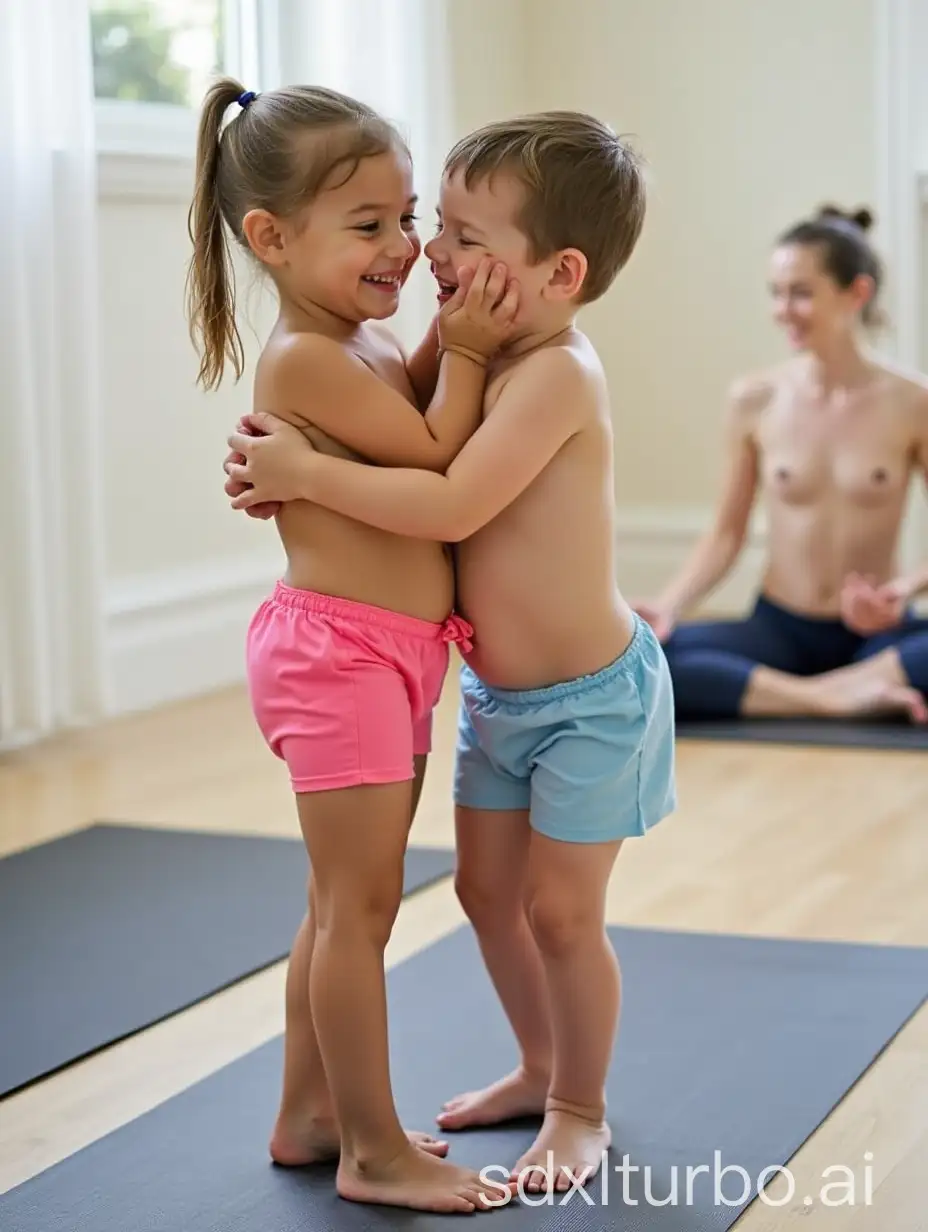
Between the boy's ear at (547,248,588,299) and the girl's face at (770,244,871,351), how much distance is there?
77.3 inches

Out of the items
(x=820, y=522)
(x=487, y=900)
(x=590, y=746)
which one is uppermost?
(x=590, y=746)

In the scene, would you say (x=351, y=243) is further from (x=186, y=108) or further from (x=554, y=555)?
(x=186, y=108)

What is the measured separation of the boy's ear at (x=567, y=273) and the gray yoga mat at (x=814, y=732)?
183 centimetres

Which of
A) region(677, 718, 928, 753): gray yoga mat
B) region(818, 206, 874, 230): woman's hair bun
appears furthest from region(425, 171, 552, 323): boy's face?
region(818, 206, 874, 230): woman's hair bun

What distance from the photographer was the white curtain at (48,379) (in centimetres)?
314

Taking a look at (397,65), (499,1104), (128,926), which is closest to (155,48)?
(397,65)

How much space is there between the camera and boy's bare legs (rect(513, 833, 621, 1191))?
1.60m

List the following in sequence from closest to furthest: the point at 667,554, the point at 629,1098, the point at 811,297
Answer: the point at 629,1098, the point at 811,297, the point at 667,554

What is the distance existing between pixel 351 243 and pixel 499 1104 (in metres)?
0.78

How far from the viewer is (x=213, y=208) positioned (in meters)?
1.59

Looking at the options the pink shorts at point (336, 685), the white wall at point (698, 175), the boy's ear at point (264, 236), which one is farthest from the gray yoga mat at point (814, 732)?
the boy's ear at point (264, 236)

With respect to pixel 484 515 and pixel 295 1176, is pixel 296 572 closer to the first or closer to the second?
pixel 484 515

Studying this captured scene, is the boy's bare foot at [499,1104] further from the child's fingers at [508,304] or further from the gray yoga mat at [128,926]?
the child's fingers at [508,304]

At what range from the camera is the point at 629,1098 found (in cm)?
177
